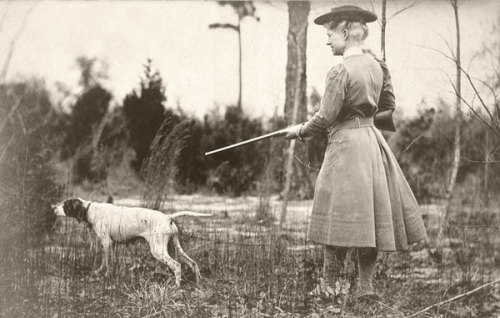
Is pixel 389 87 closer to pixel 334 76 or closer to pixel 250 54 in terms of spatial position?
pixel 334 76

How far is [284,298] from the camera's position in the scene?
4438 millimetres

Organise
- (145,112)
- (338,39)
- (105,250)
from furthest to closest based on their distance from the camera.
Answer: (145,112)
(105,250)
(338,39)

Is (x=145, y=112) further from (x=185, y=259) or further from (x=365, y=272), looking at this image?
(x=365, y=272)

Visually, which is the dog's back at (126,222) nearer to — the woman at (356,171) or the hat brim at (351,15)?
the woman at (356,171)

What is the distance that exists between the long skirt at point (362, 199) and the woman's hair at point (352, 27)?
25.2 inches

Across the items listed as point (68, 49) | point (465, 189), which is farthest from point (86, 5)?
point (465, 189)

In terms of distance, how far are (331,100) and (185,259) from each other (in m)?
1.66

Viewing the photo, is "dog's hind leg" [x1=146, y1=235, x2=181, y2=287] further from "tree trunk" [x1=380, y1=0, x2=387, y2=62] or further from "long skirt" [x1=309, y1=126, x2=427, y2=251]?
"tree trunk" [x1=380, y1=0, x2=387, y2=62]

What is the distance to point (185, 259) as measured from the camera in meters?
4.49

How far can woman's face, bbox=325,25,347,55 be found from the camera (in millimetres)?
4043

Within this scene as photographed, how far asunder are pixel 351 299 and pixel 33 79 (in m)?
2.93

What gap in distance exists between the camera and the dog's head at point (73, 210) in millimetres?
4705

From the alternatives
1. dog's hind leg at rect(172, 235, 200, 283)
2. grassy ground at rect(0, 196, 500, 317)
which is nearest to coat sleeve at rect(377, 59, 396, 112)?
grassy ground at rect(0, 196, 500, 317)

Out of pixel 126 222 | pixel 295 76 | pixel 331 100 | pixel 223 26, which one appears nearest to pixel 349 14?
pixel 331 100
